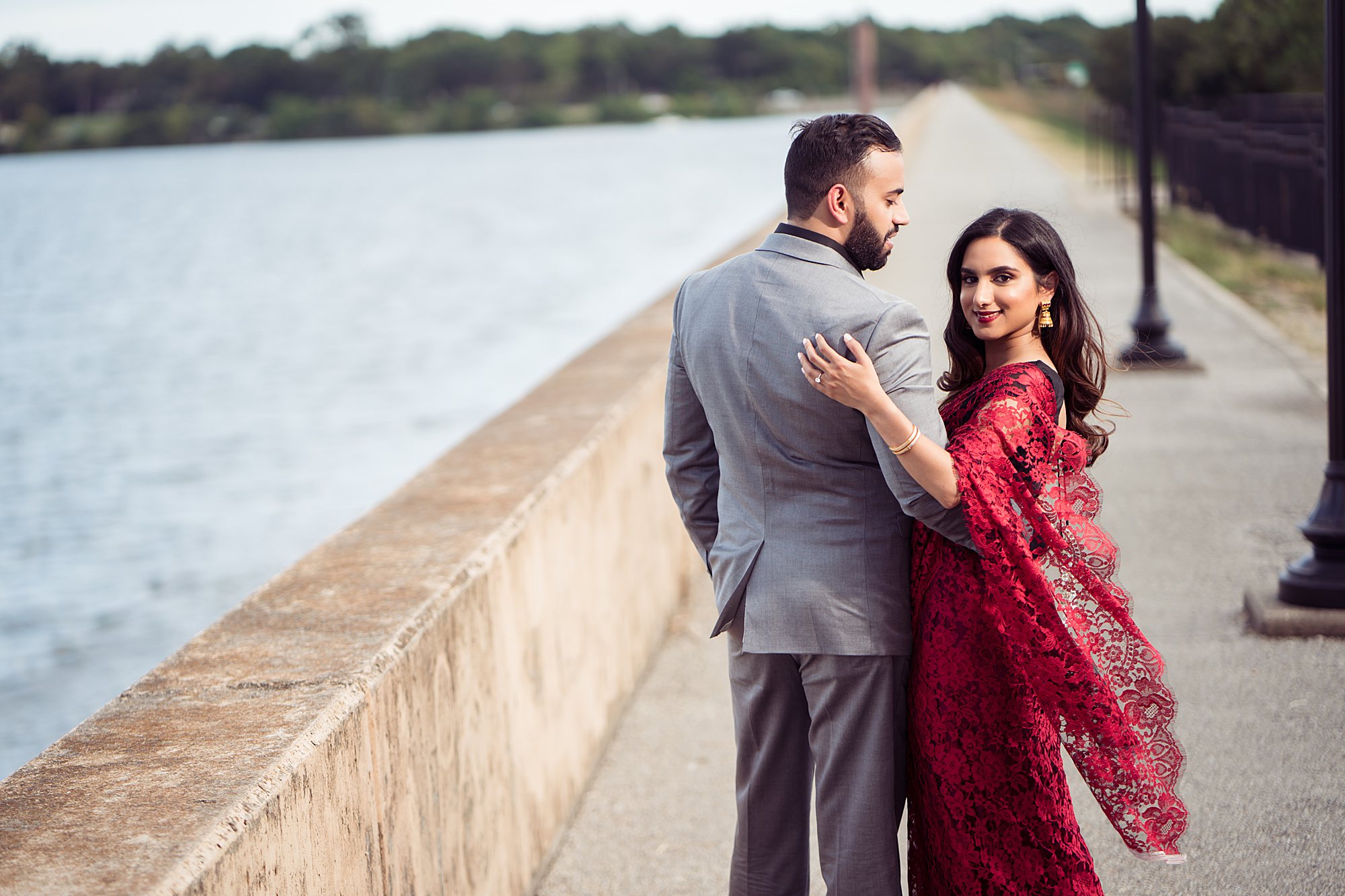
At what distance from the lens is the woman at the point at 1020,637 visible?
2.55 m

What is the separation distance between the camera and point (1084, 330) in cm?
280

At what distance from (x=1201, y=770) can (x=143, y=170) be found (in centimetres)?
17632

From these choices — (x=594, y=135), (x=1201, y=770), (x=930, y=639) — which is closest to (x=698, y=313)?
(x=930, y=639)

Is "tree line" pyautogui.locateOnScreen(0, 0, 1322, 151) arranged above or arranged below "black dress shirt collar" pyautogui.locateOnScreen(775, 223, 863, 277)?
above

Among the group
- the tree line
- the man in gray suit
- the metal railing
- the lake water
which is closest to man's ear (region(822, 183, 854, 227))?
the man in gray suit

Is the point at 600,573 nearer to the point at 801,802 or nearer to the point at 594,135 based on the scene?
the point at 801,802

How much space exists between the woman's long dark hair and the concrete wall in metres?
1.31

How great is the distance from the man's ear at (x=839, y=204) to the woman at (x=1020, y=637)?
295 mm

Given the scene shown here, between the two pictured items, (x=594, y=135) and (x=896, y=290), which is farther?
(x=594, y=135)

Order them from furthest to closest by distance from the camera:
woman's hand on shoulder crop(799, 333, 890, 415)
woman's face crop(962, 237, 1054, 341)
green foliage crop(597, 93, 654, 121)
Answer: green foliage crop(597, 93, 654, 121) < woman's face crop(962, 237, 1054, 341) < woman's hand on shoulder crop(799, 333, 890, 415)

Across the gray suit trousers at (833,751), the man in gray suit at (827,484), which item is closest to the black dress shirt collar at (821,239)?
the man in gray suit at (827,484)

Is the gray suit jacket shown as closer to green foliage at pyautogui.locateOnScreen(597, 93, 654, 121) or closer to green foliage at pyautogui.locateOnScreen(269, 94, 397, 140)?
green foliage at pyautogui.locateOnScreen(269, 94, 397, 140)

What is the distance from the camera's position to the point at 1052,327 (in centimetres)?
281

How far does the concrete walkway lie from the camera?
3768 mm
